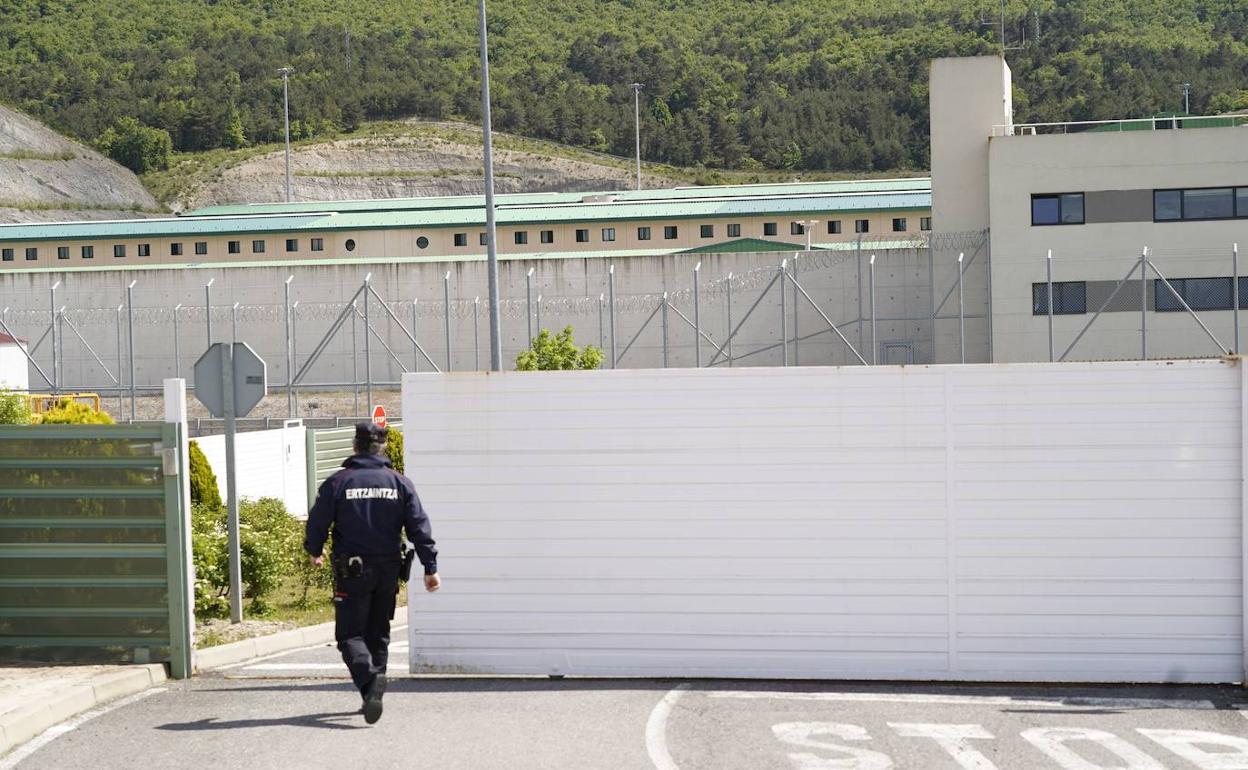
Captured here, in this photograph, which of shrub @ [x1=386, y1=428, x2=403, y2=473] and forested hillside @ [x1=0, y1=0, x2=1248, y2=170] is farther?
forested hillside @ [x1=0, y1=0, x2=1248, y2=170]

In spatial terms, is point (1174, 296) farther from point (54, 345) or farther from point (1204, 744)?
point (1204, 744)

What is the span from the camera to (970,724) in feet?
27.9

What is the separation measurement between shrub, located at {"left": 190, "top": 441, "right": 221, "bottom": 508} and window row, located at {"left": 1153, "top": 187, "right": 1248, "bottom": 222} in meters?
26.1

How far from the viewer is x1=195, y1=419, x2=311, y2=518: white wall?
21.3 m

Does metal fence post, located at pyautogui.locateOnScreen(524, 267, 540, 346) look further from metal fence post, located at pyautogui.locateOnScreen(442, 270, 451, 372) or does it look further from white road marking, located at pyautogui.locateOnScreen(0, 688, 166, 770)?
white road marking, located at pyautogui.locateOnScreen(0, 688, 166, 770)

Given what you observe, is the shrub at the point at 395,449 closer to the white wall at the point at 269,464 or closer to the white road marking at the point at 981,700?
the white wall at the point at 269,464

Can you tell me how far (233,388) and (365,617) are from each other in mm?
4848

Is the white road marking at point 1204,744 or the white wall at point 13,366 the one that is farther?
the white wall at point 13,366

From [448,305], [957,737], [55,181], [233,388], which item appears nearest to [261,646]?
[233,388]

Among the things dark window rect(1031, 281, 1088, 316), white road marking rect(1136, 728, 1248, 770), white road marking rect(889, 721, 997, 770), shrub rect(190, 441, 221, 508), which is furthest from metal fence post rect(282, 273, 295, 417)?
white road marking rect(1136, 728, 1248, 770)

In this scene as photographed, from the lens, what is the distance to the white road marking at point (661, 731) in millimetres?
7688

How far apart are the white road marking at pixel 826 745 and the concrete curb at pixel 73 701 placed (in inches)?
157

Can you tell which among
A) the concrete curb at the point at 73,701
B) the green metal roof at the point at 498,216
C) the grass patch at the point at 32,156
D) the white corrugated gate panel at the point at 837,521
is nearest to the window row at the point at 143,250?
the green metal roof at the point at 498,216

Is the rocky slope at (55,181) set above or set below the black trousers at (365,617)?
above
